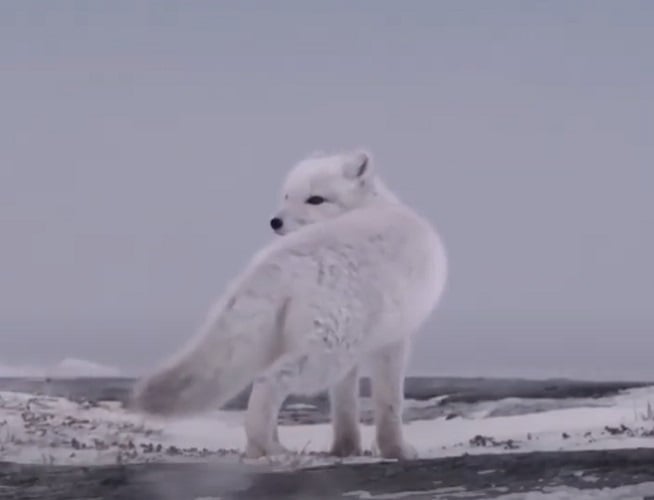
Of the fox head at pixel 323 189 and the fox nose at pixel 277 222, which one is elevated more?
the fox head at pixel 323 189

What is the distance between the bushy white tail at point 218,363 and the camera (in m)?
1.63

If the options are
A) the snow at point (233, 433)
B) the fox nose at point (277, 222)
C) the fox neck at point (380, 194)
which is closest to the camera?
the snow at point (233, 433)

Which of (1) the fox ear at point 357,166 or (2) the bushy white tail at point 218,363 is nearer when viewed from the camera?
(2) the bushy white tail at point 218,363

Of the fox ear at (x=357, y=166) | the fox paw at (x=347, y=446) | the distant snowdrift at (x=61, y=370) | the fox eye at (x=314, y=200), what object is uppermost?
the fox ear at (x=357, y=166)

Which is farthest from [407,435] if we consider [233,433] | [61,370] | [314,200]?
[61,370]

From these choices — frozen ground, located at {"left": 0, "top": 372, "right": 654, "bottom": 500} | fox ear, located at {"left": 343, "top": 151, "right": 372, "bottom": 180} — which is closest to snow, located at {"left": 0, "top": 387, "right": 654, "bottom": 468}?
frozen ground, located at {"left": 0, "top": 372, "right": 654, "bottom": 500}

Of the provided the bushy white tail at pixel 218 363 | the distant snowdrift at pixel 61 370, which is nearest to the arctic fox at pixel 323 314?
the bushy white tail at pixel 218 363

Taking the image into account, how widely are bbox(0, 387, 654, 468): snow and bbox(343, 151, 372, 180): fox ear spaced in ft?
1.45

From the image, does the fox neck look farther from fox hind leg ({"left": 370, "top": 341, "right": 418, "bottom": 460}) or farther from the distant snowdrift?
the distant snowdrift

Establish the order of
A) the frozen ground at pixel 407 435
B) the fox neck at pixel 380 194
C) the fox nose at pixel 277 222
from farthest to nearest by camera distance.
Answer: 1. the fox neck at pixel 380 194
2. the fox nose at pixel 277 222
3. the frozen ground at pixel 407 435

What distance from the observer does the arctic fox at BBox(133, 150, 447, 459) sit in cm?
163

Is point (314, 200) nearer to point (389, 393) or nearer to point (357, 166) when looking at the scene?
point (357, 166)

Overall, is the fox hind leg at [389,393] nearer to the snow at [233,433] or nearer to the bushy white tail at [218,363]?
the snow at [233,433]

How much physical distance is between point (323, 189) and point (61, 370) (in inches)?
21.3
